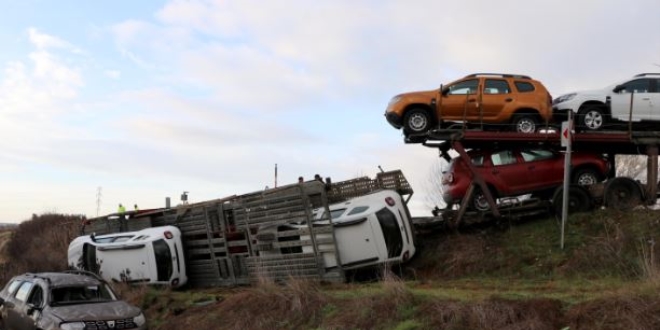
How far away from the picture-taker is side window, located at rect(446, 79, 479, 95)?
50.9 ft

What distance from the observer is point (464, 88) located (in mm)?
15555

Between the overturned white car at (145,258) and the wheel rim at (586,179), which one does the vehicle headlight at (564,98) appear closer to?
the wheel rim at (586,179)

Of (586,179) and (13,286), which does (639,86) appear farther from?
(13,286)

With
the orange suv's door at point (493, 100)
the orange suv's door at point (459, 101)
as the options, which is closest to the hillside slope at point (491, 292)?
the orange suv's door at point (493, 100)

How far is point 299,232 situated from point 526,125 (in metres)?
6.27

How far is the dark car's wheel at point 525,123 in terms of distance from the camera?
603 inches

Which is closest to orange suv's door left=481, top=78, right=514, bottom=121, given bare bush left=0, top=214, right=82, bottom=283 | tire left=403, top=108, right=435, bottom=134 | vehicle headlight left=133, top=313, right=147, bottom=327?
tire left=403, top=108, right=435, bottom=134

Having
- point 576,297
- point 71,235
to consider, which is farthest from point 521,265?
point 71,235

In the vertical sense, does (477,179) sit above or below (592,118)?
below

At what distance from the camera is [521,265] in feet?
41.8

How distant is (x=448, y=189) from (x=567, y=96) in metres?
3.94

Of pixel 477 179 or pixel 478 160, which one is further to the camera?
pixel 478 160

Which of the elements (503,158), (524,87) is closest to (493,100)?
(524,87)

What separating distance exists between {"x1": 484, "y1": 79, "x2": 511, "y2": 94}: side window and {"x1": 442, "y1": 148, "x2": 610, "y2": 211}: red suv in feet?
4.88
